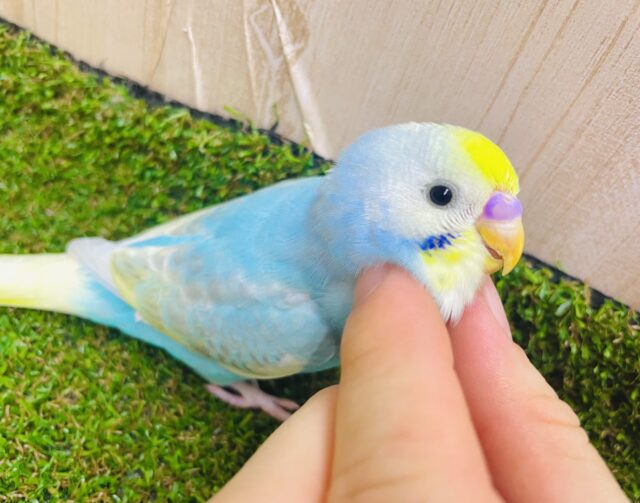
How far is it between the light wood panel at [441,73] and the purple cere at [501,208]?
46 cm

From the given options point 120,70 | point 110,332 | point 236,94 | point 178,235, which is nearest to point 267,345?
point 178,235

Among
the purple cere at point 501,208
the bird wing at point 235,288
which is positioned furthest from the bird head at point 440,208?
the bird wing at point 235,288

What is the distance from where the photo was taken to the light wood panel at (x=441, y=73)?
4.38 feet

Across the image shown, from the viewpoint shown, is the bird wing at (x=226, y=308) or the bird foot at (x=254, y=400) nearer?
the bird wing at (x=226, y=308)

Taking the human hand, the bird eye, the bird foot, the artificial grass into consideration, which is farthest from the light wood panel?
the bird foot

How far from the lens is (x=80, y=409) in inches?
67.9

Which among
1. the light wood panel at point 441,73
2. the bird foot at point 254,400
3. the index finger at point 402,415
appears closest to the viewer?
the index finger at point 402,415

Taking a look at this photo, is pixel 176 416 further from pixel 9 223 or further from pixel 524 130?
pixel 524 130

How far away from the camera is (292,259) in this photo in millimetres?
1363

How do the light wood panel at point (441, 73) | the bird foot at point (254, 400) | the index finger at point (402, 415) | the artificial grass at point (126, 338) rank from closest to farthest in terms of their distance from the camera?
the index finger at point (402, 415), the light wood panel at point (441, 73), the artificial grass at point (126, 338), the bird foot at point (254, 400)

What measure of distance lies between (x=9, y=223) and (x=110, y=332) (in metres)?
0.52

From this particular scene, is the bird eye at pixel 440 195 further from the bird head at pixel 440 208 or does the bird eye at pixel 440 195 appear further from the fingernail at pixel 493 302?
the fingernail at pixel 493 302

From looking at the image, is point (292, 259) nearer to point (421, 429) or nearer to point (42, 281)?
point (421, 429)

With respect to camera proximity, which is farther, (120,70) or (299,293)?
(120,70)
